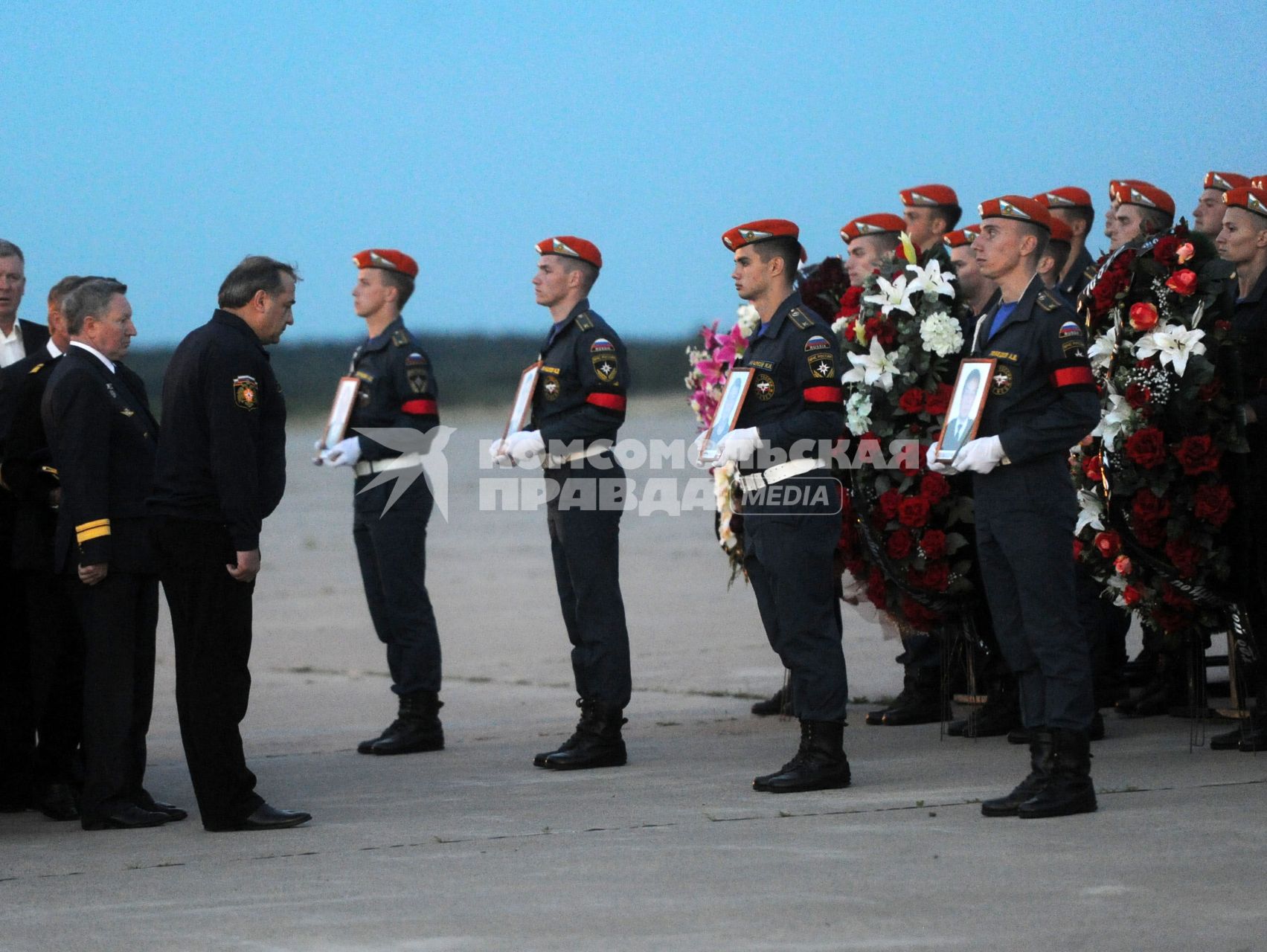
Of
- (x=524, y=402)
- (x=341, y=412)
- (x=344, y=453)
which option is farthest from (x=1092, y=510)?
(x=341, y=412)

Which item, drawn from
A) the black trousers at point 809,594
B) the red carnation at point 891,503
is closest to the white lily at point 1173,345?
the red carnation at point 891,503

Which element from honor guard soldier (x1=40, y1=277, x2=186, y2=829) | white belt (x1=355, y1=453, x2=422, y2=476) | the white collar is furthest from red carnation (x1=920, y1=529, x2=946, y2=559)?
the white collar

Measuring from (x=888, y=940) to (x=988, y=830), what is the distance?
1413 mm

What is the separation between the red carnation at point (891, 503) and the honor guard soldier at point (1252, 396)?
1.51 metres

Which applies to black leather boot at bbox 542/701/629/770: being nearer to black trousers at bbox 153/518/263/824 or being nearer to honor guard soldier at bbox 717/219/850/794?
honor guard soldier at bbox 717/219/850/794

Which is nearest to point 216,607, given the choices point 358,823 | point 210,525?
point 210,525

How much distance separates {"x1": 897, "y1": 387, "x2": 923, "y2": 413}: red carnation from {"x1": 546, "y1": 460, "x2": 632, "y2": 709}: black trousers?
137 centimetres

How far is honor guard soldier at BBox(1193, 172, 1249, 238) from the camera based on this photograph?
848 cm

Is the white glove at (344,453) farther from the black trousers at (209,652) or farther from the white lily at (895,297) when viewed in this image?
the white lily at (895,297)

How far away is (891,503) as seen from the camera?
24.9ft

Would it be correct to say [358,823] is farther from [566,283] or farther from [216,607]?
[566,283]

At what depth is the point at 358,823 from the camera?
620cm

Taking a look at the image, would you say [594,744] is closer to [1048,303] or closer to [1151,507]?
[1151,507]

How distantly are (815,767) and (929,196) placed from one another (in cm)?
365
